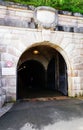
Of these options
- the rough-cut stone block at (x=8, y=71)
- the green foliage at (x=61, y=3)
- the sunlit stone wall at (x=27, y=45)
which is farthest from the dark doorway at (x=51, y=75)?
the rough-cut stone block at (x=8, y=71)

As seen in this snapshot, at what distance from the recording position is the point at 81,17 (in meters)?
9.05

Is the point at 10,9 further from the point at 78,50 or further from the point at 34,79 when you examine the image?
the point at 34,79

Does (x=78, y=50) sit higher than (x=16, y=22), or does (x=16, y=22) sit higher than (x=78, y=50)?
(x=16, y=22)

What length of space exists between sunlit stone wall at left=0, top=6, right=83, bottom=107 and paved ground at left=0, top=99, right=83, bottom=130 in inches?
42.8

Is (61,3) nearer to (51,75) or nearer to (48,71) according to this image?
(51,75)

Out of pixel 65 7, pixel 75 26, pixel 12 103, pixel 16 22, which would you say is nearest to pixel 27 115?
pixel 12 103

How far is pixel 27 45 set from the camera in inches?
314

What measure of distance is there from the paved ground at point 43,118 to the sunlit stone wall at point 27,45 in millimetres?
1086

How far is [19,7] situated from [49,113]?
474 centimetres

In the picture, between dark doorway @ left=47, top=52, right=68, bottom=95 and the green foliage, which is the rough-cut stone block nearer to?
dark doorway @ left=47, top=52, right=68, bottom=95

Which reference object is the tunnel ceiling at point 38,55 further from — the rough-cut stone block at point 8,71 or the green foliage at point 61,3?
the rough-cut stone block at point 8,71

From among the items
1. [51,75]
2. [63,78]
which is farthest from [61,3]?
[51,75]

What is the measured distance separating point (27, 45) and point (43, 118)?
3676mm

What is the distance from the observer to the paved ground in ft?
15.2
